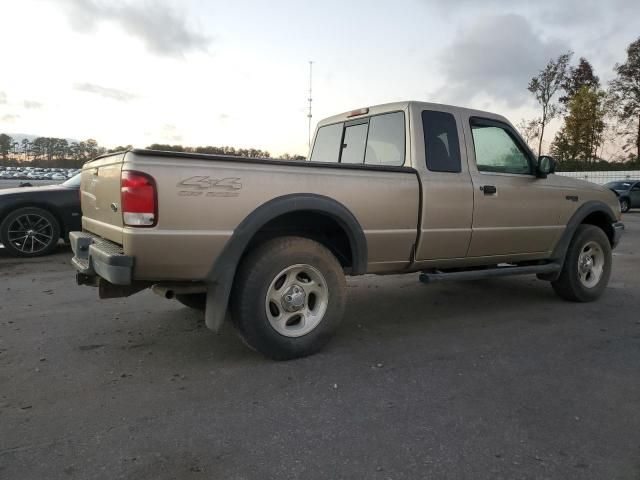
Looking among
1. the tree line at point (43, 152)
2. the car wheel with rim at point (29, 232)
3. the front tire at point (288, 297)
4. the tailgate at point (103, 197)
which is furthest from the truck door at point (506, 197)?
the tree line at point (43, 152)

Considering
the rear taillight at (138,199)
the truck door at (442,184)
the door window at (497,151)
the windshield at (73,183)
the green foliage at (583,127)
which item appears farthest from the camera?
the green foliage at (583,127)

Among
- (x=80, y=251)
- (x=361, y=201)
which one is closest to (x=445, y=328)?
(x=361, y=201)

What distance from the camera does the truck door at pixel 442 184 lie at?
4234 mm

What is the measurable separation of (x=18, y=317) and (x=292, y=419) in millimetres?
3273

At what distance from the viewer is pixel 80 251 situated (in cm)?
378

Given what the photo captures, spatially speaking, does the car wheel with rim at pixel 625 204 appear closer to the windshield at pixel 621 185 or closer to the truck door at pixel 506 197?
the windshield at pixel 621 185

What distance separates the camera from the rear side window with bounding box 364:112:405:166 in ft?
14.5

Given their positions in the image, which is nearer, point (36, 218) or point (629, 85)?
point (36, 218)

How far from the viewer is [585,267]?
5641 mm

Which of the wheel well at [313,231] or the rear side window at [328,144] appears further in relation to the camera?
the rear side window at [328,144]

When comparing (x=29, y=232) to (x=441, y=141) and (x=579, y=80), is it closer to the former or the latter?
(x=441, y=141)

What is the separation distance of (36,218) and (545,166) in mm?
7414

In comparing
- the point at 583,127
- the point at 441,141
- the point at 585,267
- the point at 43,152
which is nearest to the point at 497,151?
the point at 441,141

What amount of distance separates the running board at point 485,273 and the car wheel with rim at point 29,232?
20.8 feet
